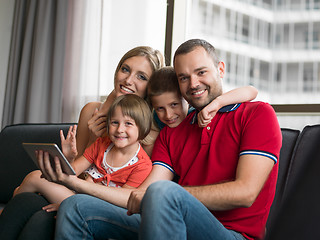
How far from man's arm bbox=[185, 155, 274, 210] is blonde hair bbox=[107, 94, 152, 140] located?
52 cm

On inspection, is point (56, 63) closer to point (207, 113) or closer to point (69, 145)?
point (69, 145)

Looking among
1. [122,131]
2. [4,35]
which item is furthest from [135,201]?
[4,35]

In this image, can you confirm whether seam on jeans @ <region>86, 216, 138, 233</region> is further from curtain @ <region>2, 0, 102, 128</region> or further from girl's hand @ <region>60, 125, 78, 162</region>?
curtain @ <region>2, 0, 102, 128</region>

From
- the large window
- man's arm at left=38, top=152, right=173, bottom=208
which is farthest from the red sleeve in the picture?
the large window

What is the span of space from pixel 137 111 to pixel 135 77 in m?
0.25

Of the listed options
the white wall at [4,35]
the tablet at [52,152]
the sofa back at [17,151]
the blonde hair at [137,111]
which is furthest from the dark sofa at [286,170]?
the white wall at [4,35]

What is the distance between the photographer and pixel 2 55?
4.06 metres

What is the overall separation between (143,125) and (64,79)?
226cm

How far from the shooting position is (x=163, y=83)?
1.66 metres

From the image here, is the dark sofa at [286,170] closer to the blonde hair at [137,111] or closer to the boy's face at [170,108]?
the boy's face at [170,108]

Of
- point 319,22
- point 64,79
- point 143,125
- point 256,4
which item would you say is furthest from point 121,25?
point 143,125

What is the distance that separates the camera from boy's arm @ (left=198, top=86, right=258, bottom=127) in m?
1.41

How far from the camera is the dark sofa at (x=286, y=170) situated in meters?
0.37

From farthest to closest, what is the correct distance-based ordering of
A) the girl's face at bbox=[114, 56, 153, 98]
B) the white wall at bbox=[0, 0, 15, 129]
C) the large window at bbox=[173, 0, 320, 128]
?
the white wall at bbox=[0, 0, 15, 129] → the large window at bbox=[173, 0, 320, 128] → the girl's face at bbox=[114, 56, 153, 98]
